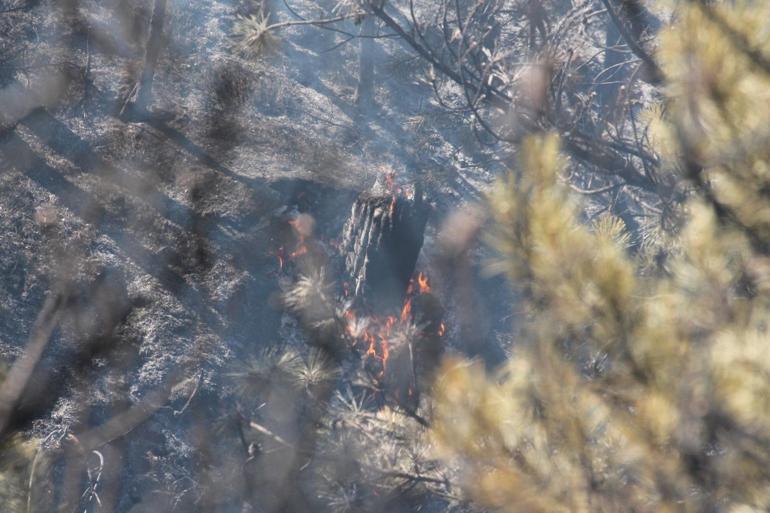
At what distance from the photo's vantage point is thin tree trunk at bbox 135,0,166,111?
5781mm

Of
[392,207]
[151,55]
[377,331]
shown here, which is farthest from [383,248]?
Answer: [151,55]

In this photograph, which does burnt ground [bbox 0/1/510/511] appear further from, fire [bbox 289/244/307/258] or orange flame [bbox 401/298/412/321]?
orange flame [bbox 401/298/412/321]

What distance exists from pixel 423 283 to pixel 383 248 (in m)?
0.45

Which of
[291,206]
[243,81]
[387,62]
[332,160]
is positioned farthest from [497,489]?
[387,62]

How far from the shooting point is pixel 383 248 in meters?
4.97

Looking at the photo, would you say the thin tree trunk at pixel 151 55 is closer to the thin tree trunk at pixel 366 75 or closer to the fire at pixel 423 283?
the thin tree trunk at pixel 366 75

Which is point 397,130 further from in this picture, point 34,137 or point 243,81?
point 34,137

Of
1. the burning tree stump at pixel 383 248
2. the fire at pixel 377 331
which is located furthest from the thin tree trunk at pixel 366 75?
the fire at pixel 377 331

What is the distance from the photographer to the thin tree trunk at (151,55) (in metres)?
5.78

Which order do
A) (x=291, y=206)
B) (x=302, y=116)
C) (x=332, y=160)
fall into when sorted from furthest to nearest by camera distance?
(x=302, y=116) < (x=332, y=160) < (x=291, y=206)

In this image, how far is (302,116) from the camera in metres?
6.93

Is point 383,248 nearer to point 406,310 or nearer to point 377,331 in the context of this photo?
point 406,310

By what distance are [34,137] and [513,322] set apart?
14.4 ft

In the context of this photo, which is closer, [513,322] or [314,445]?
[314,445]
